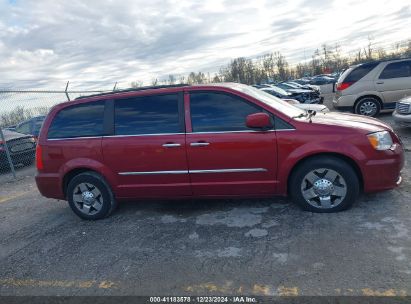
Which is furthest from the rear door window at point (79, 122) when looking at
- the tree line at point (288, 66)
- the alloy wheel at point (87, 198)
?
the tree line at point (288, 66)

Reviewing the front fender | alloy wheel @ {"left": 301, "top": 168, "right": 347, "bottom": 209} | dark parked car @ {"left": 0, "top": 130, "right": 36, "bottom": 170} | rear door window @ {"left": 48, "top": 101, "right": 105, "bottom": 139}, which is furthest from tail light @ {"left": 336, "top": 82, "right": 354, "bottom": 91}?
dark parked car @ {"left": 0, "top": 130, "right": 36, "bottom": 170}

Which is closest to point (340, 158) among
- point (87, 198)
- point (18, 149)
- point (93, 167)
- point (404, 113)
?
point (93, 167)

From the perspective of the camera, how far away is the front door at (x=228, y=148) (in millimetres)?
4066

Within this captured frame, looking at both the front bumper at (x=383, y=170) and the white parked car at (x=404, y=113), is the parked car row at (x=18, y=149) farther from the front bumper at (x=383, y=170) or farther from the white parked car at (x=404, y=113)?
the white parked car at (x=404, y=113)

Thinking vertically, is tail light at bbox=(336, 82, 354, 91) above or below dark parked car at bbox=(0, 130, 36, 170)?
above

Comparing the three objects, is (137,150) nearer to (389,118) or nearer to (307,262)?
(307,262)

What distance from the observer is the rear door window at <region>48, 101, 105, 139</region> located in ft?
15.2

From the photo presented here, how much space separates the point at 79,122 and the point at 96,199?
3.77ft

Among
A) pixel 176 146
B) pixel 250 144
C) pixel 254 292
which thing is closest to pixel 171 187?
pixel 176 146

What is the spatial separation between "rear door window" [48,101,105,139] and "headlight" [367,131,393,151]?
11.4 feet

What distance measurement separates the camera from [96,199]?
4.83m

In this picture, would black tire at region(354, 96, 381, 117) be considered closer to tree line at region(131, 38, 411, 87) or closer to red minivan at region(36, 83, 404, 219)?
red minivan at region(36, 83, 404, 219)

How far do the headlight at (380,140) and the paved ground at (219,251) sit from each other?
2.47 feet

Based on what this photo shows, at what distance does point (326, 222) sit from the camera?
3865mm
